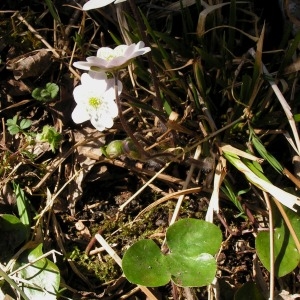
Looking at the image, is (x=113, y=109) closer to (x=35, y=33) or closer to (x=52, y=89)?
(x=52, y=89)

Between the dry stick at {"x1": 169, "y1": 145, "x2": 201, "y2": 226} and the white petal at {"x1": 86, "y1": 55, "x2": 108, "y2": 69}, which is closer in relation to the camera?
the white petal at {"x1": 86, "y1": 55, "x2": 108, "y2": 69}

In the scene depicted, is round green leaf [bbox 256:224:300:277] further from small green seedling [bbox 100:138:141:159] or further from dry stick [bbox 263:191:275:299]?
small green seedling [bbox 100:138:141:159]

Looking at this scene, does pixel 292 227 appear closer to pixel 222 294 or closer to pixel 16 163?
pixel 222 294

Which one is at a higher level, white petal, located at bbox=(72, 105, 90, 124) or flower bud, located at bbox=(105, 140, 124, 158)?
white petal, located at bbox=(72, 105, 90, 124)

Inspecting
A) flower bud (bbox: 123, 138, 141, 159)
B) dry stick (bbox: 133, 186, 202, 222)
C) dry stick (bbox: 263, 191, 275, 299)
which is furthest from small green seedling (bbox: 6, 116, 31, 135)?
dry stick (bbox: 263, 191, 275, 299)

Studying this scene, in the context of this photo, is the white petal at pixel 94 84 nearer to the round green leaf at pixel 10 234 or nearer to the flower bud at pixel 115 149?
the flower bud at pixel 115 149

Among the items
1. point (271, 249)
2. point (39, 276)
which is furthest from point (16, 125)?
point (271, 249)
